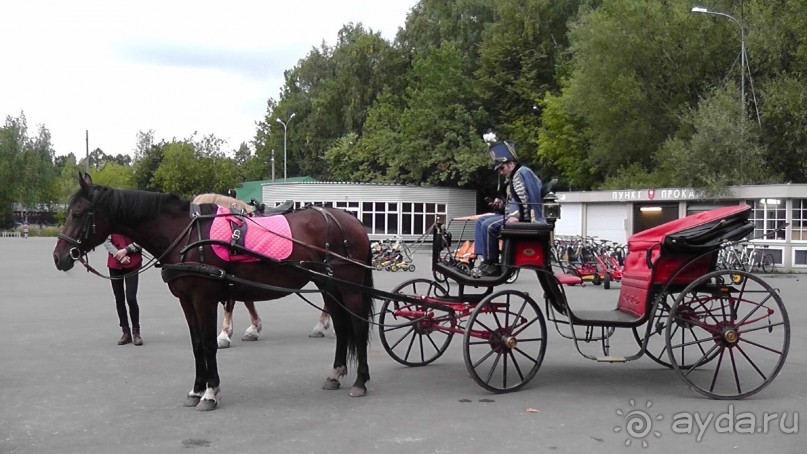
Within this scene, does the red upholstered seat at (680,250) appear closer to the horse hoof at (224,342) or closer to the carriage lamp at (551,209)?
the carriage lamp at (551,209)

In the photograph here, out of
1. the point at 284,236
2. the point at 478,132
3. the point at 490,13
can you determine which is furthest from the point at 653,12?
the point at 284,236

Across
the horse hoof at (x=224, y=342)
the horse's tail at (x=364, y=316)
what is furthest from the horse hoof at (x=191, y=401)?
the horse hoof at (x=224, y=342)

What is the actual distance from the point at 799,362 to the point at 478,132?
136 ft

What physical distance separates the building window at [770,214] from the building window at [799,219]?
0.32 metres

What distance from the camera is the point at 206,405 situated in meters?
6.64

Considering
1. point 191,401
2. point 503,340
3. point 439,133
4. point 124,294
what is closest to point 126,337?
point 124,294

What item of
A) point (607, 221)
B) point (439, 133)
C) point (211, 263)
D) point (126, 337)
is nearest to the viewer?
point (211, 263)

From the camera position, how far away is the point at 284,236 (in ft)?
24.1

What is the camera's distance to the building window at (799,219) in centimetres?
2617

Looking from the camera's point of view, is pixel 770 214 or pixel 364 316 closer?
pixel 364 316

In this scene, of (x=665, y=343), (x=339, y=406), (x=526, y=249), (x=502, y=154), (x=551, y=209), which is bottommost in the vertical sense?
(x=339, y=406)

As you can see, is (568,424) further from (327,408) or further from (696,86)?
(696,86)

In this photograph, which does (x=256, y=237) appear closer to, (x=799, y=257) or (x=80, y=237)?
(x=80, y=237)

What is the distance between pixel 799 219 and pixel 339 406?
24098mm
